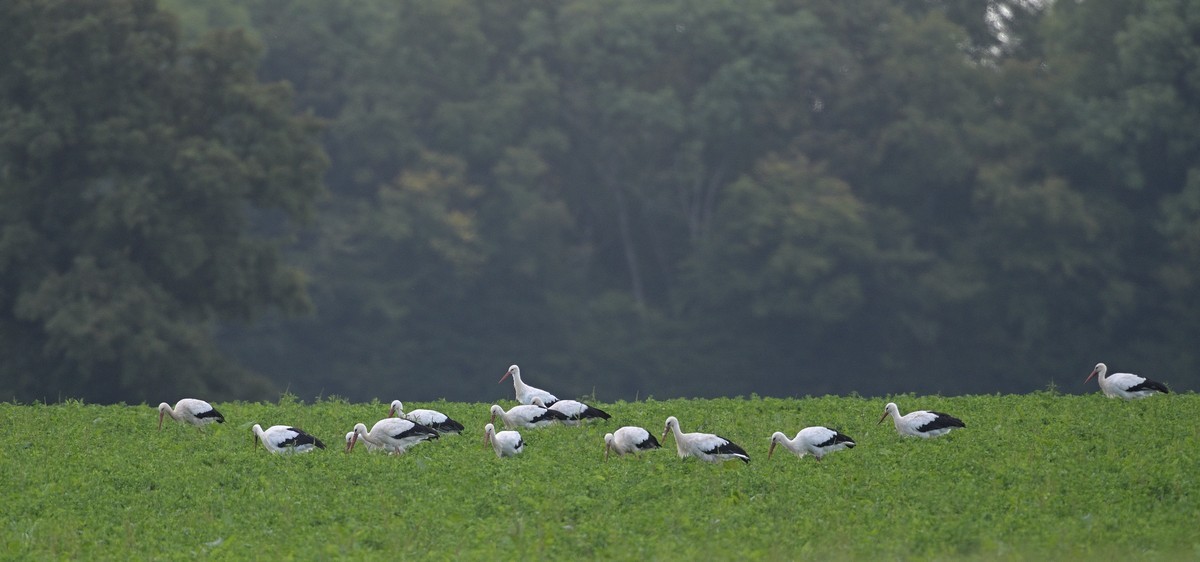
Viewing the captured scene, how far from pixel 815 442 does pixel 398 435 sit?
4.25 metres

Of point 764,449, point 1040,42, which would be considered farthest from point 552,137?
point 764,449

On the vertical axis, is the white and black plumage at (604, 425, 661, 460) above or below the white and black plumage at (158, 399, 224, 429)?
above

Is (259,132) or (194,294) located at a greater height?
(259,132)

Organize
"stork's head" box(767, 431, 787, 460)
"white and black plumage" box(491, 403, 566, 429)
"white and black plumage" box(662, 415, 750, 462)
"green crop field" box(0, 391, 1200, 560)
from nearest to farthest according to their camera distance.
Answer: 1. "green crop field" box(0, 391, 1200, 560)
2. "white and black plumage" box(662, 415, 750, 462)
3. "stork's head" box(767, 431, 787, 460)
4. "white and black plumage" box(491, 403, 566, 429)

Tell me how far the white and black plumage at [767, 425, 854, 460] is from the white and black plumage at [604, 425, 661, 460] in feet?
4.04

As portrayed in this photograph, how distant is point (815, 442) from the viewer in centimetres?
1664

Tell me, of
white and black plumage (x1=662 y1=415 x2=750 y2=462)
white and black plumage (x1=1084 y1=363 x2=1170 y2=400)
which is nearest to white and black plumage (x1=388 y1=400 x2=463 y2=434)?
white and black plumage (x1=662 y1=415 x2=750 y2=462)

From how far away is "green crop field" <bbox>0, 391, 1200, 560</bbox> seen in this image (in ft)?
46.1

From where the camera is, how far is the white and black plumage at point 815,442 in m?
→ 16.6

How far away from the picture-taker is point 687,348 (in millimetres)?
57344

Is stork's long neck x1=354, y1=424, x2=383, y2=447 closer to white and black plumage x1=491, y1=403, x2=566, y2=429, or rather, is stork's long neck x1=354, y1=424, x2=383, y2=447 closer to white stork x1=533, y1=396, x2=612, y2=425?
white and black plumage x1=491, y1=403, x2=566, y2=429

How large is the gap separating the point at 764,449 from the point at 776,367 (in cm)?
4064

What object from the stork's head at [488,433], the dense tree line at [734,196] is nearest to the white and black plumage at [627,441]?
the stork's head at [488,433]

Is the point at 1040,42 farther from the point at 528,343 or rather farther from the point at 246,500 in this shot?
the point at 246,500
